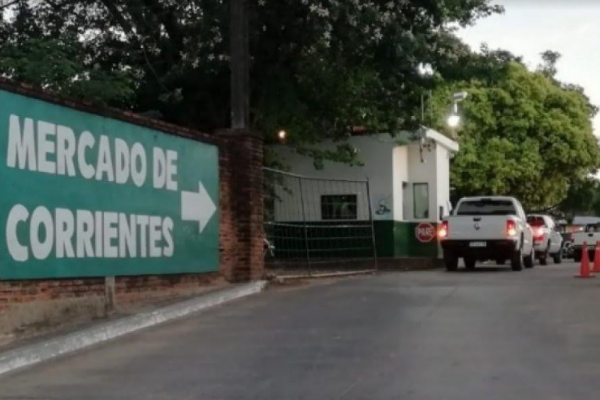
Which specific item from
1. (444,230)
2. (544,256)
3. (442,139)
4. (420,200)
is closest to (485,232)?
(444,230)

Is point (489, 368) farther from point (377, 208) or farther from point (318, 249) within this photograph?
point (377, 208)

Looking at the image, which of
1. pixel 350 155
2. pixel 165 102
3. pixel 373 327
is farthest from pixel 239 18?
pixel 350 155

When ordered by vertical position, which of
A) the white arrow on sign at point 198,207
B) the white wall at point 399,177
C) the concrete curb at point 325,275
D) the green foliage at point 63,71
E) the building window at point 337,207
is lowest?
the concrete curb at point 325,275

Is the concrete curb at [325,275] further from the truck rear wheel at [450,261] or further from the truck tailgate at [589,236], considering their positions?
the truck tailgate at [589,236]

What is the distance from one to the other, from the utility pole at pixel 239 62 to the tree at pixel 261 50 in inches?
64.0

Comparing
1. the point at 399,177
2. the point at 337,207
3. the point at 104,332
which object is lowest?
the point at 104,332

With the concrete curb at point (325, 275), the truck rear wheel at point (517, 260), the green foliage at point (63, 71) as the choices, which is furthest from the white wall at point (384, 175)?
the green foliage at point (63, 71)

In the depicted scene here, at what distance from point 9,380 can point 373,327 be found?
4627 millimetres

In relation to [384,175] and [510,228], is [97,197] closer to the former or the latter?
[510,228]

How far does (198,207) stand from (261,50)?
5.36 meters

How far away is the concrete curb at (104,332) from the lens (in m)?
9.96

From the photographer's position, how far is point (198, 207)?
52.4ft

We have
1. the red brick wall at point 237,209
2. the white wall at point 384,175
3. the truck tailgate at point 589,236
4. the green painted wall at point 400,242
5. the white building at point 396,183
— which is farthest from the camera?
the truck tailgate at point 589,236

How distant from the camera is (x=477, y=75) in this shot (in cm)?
2183
